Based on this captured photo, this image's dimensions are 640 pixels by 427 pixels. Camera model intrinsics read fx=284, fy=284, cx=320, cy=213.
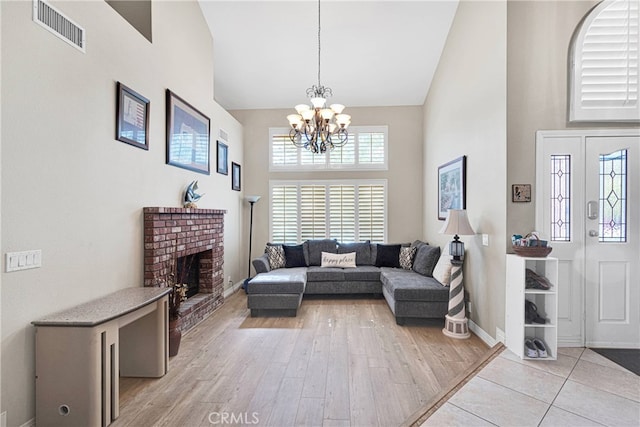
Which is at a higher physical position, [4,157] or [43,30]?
[43,30]

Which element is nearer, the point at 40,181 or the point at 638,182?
the point at 40,181

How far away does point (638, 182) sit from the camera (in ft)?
9.29

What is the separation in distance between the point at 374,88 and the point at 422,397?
197 inches

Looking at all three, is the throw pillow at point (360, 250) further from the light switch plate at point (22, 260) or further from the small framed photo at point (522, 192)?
the light switch plate at point (22, 260)

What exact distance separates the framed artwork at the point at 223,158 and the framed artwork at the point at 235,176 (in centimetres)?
31

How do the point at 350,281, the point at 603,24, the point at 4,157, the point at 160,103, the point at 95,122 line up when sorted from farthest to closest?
the point at 350,281 → the point at 160,103 → the point at 603,24 → the point at 95,122 → the point at 4,157

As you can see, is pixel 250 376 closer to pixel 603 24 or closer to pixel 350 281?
pixel 350 281

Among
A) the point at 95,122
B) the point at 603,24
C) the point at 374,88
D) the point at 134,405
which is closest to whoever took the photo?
the point at 134,405

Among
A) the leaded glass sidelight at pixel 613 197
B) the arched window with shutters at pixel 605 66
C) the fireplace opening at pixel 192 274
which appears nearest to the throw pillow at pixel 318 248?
the fireplace opening at pixel 192 274

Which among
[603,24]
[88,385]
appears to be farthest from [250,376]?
[603,24]

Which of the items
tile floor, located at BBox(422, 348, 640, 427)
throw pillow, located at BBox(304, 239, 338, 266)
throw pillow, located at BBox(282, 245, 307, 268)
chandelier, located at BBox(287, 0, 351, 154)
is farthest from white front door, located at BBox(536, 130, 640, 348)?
throw pillow, located at BBox(282, 245, 307, 268)

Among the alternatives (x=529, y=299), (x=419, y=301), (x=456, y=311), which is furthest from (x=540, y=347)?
(x=419, y=301)

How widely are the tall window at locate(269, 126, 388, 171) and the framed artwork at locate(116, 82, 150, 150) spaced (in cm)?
319

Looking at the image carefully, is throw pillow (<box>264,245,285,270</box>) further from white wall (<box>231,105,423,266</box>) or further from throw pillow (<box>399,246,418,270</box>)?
throw pillow (<box>399,246,418,270</box>)
